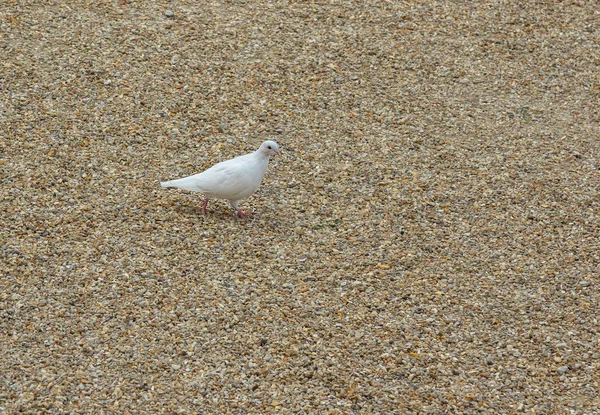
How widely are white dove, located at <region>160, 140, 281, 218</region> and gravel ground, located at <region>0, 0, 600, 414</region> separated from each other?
0.84ft

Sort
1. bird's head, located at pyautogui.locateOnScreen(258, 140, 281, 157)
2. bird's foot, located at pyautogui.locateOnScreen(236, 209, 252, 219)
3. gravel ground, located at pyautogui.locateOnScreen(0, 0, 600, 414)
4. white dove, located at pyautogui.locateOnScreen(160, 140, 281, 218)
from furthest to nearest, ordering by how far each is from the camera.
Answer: bird's foot, located at pyautogui.locateOnScreen(236, 209, 252, 219)
bird's head, located at pyautogui.locateOnScreen(258, 140, 281, 157)
white dove, located at pyautogui.locateOnScreen(160, 140, 281, 218)
gravel ground, located at pyautogui.locateOnScreen(0, 0, 600, 414)

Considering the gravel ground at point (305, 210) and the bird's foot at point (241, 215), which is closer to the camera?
the gravel ground at point (305, 210)

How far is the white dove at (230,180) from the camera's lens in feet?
19.9

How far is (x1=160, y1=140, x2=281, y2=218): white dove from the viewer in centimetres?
606

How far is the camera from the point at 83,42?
27.7ft

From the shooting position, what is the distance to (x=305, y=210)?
654 centimetres

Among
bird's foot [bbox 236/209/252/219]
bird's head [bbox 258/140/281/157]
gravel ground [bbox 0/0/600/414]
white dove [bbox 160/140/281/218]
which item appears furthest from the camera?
bird's foot [bbox 236/209/252/219]

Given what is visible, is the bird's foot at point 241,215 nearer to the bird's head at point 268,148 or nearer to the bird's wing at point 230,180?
the bird's wing at point 230,180

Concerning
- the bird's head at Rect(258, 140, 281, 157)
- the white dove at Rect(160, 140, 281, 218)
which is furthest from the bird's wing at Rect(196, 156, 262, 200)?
the bird's head at Rect(258, 140, 281, 157)

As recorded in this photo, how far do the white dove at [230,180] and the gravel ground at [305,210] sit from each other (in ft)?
0.84

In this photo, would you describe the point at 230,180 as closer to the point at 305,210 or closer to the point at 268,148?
the point at 268,148

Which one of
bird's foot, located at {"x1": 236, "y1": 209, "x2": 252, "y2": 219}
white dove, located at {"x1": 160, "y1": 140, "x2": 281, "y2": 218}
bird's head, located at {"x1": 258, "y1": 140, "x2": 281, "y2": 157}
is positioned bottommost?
bird's foot, located at {"x1": 236, "y1": 209, "x2": 252, "y2": 219}

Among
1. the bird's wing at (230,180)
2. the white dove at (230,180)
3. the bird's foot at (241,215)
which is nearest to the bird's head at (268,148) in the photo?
the white dove at (230,180)

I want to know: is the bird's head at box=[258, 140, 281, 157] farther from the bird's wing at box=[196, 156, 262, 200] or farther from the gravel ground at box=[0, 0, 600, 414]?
the gravel ground at box=[0, 0, 600, 414]
